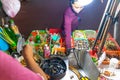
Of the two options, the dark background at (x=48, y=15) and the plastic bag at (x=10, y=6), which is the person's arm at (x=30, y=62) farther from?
the dark background at (x=48, y=15)

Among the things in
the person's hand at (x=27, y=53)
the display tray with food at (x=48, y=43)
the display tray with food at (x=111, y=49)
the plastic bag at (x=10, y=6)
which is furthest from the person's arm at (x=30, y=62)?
the display tray with food at (x=111, y=49)

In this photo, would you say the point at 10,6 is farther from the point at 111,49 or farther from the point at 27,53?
the point at 111,49

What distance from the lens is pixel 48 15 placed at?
6.30 ft

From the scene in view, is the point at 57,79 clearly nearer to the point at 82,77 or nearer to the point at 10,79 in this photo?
the point at 82,77

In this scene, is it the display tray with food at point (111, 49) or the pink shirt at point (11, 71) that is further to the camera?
the display tray with food at point (111, 49)

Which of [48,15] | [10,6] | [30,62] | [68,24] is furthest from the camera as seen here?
[48,15]

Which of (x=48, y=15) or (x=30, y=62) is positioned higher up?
(x=48, y=15)

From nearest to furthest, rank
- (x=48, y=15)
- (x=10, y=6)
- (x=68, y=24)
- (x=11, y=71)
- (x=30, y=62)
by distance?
(x=11, y=71), (x=30, y=62), (x=10, y=6), (x=68, y=24), (x=48, y=15)

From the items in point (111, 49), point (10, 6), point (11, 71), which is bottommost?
point (111, 49)

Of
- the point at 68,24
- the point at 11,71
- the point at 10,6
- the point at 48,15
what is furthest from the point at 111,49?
the point at 11,71

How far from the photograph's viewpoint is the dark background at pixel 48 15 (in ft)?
6.10

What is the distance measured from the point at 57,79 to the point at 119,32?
80 centimetres

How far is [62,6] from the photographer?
6.16 feet

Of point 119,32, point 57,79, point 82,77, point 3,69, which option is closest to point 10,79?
point 3,69
